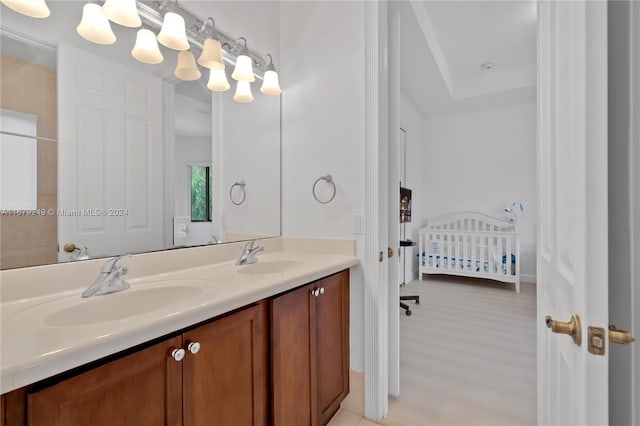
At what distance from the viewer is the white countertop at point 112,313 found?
1.89 ft

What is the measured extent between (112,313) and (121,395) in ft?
1.18

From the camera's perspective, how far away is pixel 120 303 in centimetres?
100

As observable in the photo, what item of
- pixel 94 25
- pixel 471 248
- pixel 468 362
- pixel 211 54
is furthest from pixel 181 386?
pixel 471 248

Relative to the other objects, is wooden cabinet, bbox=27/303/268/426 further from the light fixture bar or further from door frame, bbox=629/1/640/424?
the light fixture bar

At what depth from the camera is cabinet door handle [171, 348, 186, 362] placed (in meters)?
0.79

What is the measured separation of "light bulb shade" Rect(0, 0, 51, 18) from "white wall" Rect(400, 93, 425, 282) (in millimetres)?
3906

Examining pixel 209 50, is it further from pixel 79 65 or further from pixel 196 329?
pixel 196 329

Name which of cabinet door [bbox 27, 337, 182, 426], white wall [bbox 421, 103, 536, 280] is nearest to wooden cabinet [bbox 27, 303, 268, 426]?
cabinet door [bbox 27, 337, 182, 426]

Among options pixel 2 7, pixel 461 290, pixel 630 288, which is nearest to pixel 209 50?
pixel 2 7

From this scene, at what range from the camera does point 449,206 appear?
5.07 m

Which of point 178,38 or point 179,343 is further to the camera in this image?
point 178,38

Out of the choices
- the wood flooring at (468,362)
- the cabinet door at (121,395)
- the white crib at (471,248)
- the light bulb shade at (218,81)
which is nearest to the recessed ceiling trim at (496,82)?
the white crib at (471,248)

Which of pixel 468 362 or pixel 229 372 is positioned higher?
pixel 229 372

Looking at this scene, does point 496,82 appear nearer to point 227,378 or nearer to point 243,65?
point 243,65
